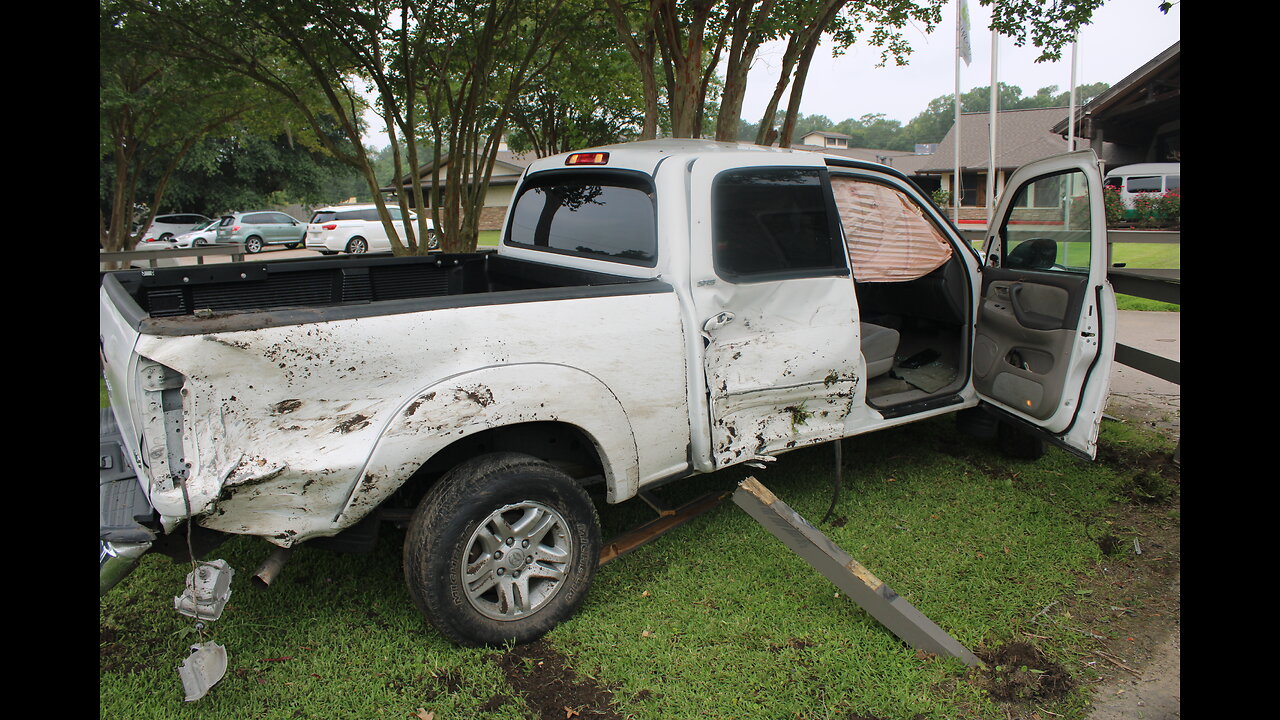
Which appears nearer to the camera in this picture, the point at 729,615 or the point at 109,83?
the point at 729,615

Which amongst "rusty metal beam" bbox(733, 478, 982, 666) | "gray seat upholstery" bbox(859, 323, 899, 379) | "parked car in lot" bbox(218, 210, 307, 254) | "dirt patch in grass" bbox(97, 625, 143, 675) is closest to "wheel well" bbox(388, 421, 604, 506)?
"rusty metal beam" bbox(733, 478, 982, 666)

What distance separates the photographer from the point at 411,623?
10.2ft

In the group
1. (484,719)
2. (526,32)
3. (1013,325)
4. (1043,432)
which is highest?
(526,32)

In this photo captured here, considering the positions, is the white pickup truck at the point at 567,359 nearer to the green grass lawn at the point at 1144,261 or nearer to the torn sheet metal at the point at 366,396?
the torn sheet metal at the point at 366,396

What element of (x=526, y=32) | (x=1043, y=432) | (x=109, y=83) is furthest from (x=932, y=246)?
(x=109, y=83)

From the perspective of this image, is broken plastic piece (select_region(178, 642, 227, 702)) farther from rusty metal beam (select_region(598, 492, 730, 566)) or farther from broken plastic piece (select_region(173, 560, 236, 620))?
rusty metal beam (select_region(598, 492, 730, 566))

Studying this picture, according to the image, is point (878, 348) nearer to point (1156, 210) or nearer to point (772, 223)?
point (772, 223)

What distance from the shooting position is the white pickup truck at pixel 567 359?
2396 millimetres

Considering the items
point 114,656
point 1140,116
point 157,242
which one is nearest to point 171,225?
point 157,242

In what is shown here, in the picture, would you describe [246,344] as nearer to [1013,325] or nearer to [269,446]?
[269,446]

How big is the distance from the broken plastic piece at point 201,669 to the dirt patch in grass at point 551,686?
36.4 inches

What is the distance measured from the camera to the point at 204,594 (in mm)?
2381

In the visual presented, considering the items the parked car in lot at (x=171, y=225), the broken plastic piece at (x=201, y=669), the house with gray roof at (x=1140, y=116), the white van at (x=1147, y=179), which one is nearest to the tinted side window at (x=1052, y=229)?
the broken plastic piece at (x=201, y=669)

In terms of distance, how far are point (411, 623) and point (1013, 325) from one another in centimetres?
334
